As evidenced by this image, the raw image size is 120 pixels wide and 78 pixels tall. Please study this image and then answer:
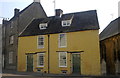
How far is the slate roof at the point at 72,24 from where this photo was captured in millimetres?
25320

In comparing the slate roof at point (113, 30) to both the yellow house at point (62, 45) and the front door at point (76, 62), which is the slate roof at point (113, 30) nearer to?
the yellow house at point (62, 45)

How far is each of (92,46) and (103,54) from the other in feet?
25.1

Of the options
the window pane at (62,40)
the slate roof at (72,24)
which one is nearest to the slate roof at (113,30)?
the slate roof at (72,24)

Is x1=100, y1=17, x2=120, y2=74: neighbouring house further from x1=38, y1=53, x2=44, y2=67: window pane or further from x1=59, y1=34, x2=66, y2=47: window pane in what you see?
x1=38, y1=53, x2=44, y2=67: window pane

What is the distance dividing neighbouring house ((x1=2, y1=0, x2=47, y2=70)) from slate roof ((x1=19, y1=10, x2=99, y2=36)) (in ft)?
5.79

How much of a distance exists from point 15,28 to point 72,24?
37.9ft

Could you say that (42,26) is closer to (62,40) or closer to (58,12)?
(58,12)

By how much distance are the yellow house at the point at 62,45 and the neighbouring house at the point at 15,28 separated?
2193 millimetres

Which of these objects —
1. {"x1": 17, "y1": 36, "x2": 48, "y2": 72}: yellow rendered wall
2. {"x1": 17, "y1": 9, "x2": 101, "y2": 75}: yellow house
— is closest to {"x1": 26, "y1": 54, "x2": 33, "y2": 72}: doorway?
{"x1": 17, "y1": 9, "x2": 101, "y2": 75}: yellow house

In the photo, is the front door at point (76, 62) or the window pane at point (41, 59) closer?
the front door at point (76, 62)

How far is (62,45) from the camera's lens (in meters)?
25.9

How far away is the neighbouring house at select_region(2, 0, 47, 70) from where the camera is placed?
3162 cm

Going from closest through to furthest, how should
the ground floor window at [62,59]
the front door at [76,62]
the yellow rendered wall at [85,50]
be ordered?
the yellow rendered wall at [85,50] → the front door at [76,62] → the ground floor window at [62,59]

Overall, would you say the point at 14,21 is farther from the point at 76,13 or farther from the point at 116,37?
the point at 116,37
